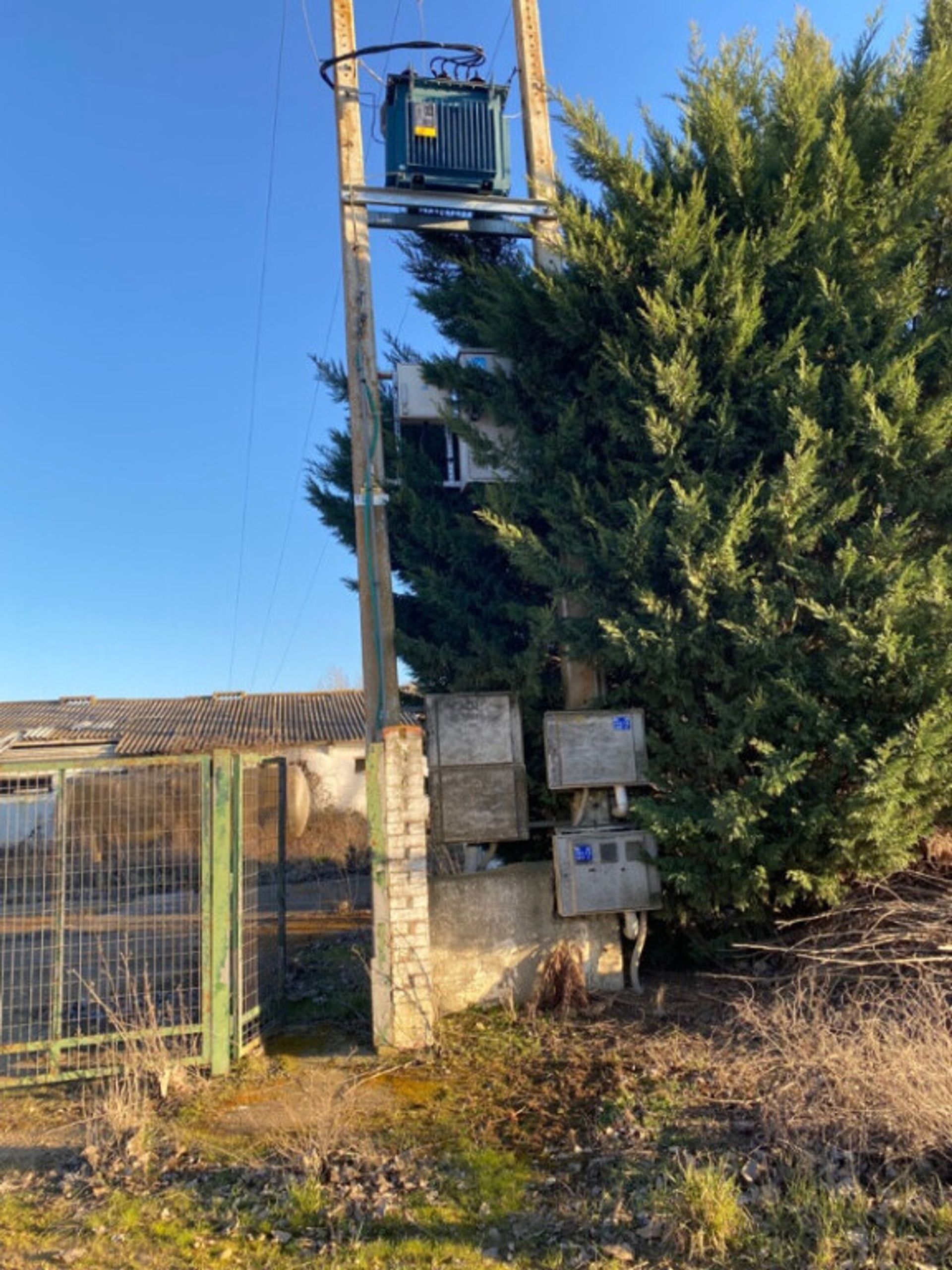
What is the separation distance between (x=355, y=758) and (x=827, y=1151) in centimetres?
1973

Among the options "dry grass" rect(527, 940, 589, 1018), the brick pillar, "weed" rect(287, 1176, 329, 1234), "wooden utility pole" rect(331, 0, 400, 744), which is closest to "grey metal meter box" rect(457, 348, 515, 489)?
"wooden utility pole" rect(331, 0, 400, 744)

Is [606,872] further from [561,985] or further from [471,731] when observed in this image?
[471,731]

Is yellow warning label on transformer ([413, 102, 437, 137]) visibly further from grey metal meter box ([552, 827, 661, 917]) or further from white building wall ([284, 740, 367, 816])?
white building wall ([284, 740, 367, 816])

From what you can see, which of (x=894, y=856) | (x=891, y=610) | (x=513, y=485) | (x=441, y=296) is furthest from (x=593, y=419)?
(x=894, y=856)

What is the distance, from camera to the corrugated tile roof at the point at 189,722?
78.4 ft

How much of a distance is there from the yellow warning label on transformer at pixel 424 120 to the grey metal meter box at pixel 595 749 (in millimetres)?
5843

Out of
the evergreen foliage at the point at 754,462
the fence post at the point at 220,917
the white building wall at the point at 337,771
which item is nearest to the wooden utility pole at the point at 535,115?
the evergreen foliage at the point at 754,462

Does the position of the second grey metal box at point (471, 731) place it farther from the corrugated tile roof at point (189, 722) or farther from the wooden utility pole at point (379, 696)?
the corrugated tile roof at point (189, 722)

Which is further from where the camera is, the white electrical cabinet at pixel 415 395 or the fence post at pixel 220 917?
the white electrical cabinet at pixel 415 395

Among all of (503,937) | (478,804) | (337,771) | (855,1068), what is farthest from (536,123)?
(337,771)

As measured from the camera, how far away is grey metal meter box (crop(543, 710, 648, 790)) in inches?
294

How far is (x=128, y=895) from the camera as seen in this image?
24.8 feet

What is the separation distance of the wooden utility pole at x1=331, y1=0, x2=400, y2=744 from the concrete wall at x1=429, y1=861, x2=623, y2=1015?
1.52 m

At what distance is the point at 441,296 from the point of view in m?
9.27
